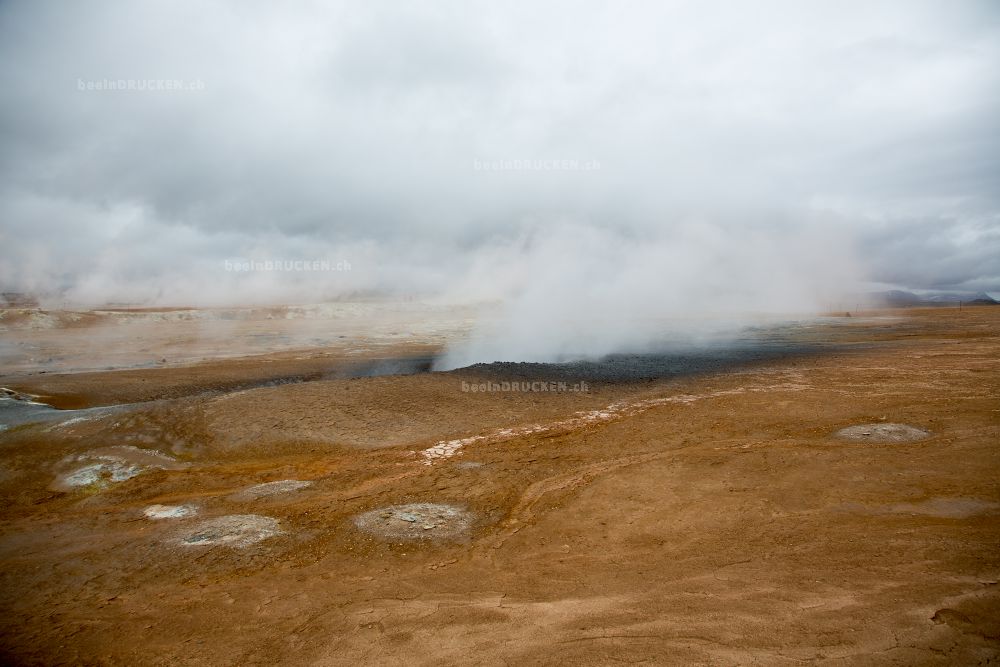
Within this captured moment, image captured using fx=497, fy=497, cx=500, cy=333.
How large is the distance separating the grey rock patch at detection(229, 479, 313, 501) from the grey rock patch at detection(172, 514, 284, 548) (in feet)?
2.80

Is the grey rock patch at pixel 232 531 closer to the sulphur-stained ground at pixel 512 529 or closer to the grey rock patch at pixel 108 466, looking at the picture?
the sulphur-stained ground at pixel 512 529

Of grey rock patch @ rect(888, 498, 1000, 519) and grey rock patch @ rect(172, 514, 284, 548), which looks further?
grey rock patch @ rect(172, 514, 284, 548)

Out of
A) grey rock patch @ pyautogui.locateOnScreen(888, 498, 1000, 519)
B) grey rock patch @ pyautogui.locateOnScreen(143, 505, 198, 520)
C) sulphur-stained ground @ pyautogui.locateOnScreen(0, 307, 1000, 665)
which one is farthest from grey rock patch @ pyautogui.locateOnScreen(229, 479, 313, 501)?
grey rock patch @ pyautogui.locateOnScreen(888, 498, 1000, 519)

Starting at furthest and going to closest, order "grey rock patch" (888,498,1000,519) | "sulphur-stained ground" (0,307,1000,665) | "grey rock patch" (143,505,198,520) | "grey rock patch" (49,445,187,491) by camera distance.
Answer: "grey rock patch" (49,445,187,491) → "grey rock patch" (143,505,198,520) → "grey rock patch" (888,498,1000,519) → "sulphur-stained ground" (0,307,1000,665)

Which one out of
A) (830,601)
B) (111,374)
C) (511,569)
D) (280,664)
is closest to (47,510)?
(280,664)

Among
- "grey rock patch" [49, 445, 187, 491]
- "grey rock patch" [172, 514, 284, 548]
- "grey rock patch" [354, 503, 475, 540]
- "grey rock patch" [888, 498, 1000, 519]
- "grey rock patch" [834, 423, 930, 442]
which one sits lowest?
"grey rock patch" [888, 498, 1000, 519]

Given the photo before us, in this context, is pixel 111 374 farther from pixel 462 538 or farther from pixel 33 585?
pixel 462 538

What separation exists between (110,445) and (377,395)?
6241mm

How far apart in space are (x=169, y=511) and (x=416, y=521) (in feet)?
14.1

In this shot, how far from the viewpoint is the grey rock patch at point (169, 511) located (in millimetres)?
7973

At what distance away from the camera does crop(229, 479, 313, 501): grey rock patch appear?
8.60 m

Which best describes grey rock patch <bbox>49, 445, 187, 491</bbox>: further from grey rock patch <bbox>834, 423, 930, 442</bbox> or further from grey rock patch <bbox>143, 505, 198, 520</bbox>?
grey rock patch <bbox>834, 423, 930, 442</bbox>

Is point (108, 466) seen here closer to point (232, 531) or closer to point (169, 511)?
point (169, 511)

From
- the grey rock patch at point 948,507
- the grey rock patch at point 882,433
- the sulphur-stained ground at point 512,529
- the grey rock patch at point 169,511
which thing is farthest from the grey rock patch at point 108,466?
the grey rock patch at point 882,433
